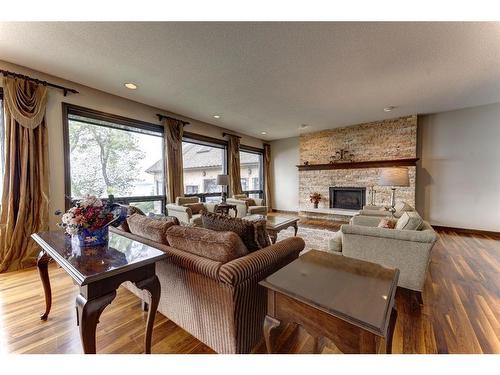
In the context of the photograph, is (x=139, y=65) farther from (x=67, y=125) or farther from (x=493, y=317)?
(x=493, y=317)

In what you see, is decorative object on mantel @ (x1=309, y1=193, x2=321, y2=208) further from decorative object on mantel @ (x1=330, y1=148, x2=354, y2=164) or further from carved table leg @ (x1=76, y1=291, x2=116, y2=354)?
carved table leg @ (x1=76, y1=291, x2=116, y2=354)

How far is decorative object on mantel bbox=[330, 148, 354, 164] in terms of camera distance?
6012 millimetres

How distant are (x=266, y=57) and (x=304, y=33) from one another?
0.54 meters

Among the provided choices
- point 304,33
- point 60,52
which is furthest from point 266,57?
point 60,52

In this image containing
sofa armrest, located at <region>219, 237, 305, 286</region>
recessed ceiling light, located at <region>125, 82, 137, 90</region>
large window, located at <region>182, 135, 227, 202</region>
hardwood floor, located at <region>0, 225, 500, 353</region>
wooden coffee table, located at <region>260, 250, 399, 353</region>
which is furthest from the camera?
large window, located at <region>182, 135, 227, 202</region>

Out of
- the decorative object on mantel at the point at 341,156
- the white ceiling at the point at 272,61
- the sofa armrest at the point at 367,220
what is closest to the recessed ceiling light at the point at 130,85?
the white ceiling at the point at 272,61

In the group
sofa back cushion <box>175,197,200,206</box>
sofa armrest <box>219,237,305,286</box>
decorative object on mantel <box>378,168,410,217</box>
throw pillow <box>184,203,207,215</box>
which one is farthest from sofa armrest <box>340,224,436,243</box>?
sofa back cushion <box>175,197,200,206</box>

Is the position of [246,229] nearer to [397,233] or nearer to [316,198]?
[397,233]

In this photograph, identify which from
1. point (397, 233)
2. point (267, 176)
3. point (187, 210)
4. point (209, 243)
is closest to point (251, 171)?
point (267, 176)

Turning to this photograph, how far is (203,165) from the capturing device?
5969mm

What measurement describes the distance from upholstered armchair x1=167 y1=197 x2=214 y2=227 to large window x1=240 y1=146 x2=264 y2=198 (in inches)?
107

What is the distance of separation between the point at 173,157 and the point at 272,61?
3.02 metres

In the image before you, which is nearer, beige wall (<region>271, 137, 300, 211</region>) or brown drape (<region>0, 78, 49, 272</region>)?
brown drape (<region>0, 78, 49, 272</region>)

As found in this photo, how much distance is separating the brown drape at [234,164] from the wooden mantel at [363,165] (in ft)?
6.72
